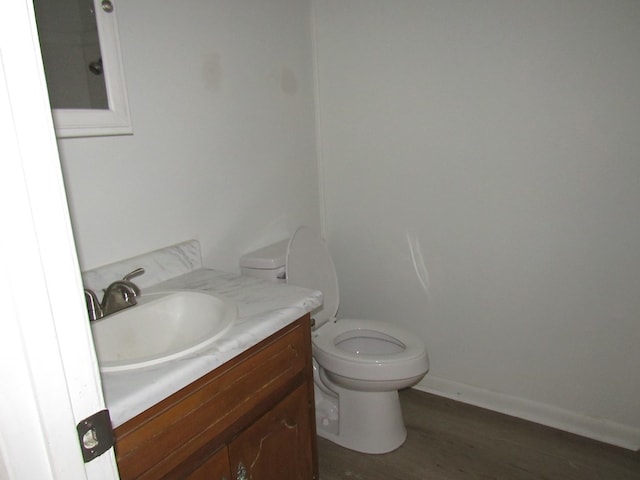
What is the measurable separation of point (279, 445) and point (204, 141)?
1028mm

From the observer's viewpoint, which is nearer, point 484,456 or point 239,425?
point 239,425

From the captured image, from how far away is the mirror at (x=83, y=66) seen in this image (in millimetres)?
1070

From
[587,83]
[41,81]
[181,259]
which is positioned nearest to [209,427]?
[181,259]

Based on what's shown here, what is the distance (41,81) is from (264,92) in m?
1.41

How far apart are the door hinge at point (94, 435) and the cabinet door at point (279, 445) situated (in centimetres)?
54

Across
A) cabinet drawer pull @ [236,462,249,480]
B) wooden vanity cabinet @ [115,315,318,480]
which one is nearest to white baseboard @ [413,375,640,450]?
wooden vanity cabinet @ [115,315,318,480]

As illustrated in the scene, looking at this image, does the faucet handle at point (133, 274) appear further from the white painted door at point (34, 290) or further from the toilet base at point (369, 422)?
the toilet base at point (369, 422)

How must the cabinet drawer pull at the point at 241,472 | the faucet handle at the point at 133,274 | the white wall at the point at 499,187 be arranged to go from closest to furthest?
the cabinet drawer pull at the point at 241,472
the faucet handle at the point at 133,274
the white wall at the point at 499,187

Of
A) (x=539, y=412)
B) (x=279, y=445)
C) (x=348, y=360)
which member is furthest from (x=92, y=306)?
(x=539, y=412)

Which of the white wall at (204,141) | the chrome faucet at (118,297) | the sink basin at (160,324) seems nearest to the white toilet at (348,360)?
the white wall at (204,141)

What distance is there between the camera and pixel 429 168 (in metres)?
1.90

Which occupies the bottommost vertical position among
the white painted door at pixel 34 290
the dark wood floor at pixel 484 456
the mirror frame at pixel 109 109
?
the dark wood floor at pixel 484 456

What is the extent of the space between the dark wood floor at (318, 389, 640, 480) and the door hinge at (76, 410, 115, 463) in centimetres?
133

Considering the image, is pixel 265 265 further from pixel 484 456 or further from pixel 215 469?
pixel 484 456
